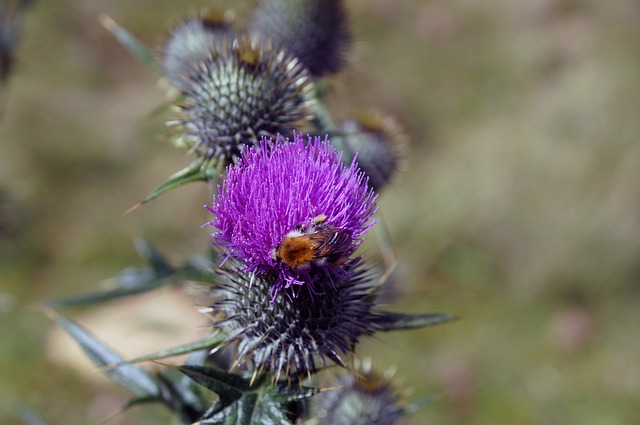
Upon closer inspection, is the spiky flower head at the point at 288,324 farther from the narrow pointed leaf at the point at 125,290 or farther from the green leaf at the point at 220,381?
the narrow pointed leaf at the point at 125,290

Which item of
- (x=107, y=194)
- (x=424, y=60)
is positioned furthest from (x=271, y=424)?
(x=424, y=60)

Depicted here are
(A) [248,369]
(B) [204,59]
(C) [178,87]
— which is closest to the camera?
(A) [248,369]

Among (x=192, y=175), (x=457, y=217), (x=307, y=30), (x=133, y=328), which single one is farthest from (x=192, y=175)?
(x=457, y=217)

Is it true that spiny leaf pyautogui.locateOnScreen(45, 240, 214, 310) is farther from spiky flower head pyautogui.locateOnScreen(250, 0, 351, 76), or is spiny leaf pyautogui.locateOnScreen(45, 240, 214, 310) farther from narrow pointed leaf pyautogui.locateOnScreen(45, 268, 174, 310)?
spiky flower head pyautogui.locateOnScreen(250, 0, 351, 76)

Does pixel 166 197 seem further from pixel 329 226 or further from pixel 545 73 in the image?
pixel 329 226

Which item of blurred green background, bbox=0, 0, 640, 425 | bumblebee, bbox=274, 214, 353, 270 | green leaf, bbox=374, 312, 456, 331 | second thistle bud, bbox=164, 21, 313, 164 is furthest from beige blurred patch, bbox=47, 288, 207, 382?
bumblebee, bbox=274, 214, 353, 270

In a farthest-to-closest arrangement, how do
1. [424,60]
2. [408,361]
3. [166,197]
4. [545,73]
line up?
[424,60], [545,73], [166,197], [408,361]

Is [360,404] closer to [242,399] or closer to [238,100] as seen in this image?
[242,399]
